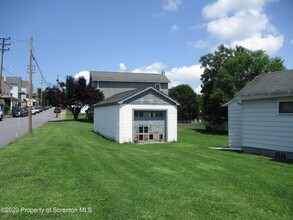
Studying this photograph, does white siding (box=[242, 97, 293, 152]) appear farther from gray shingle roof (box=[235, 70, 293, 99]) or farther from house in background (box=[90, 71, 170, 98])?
house in background (box=[90, 71, 170, 98])

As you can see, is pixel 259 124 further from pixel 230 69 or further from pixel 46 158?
pixel 230 69

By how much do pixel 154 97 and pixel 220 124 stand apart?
24.3 m

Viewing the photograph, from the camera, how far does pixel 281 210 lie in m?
6.99

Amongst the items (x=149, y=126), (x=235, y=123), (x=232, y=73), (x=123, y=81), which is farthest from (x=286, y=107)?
(x=123, y=81)

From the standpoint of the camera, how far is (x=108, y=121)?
86.4ft

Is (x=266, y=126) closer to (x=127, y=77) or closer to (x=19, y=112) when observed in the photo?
(x=19, y=112)

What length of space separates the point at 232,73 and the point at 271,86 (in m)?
27.2

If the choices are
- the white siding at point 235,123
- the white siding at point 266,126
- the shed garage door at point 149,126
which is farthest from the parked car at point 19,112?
the white siding at point 266,126

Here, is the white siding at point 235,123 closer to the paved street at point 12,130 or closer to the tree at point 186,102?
the paved street at point 12,130

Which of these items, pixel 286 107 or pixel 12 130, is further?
pixel 12 130

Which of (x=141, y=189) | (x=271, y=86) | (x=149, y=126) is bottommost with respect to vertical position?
(x=141, y=189)

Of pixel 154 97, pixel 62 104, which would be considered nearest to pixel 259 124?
pixel 154 97

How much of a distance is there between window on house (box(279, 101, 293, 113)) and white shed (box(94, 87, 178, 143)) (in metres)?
9.97

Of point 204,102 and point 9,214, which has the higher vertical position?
point 204,102
